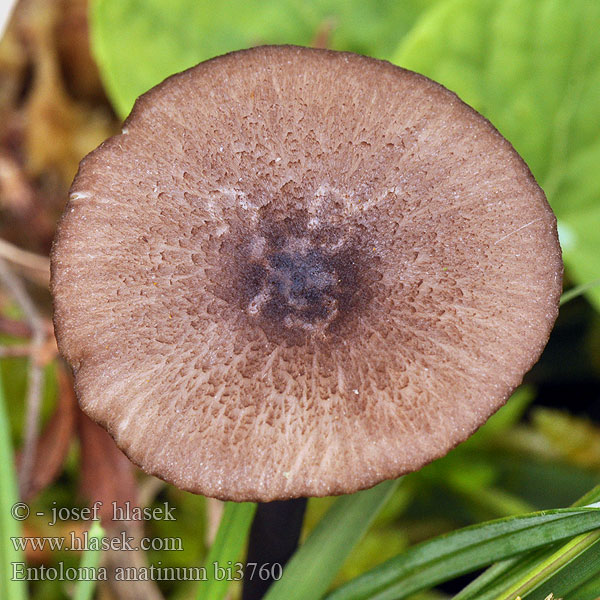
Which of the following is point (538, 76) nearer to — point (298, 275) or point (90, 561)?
point (298, 275)

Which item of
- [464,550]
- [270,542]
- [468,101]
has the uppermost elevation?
[468,101]

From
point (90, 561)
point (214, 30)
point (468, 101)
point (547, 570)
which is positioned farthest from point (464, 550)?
point (214, 30)

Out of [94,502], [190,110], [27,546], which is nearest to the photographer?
[190,110]

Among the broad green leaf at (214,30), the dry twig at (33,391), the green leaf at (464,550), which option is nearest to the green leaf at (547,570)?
the green leaf at (464,550)

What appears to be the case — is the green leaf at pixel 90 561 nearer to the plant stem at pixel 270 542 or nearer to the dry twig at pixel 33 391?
the plant stem at pixel 270 542

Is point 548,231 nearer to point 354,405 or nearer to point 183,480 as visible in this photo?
point 354,405

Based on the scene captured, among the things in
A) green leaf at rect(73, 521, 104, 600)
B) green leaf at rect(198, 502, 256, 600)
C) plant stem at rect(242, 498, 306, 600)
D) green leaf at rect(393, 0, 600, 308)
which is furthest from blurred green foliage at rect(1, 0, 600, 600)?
green leaf at rect(73, 521, 104, 600)

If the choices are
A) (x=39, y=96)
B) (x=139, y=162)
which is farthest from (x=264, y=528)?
(x=39, y=96)
